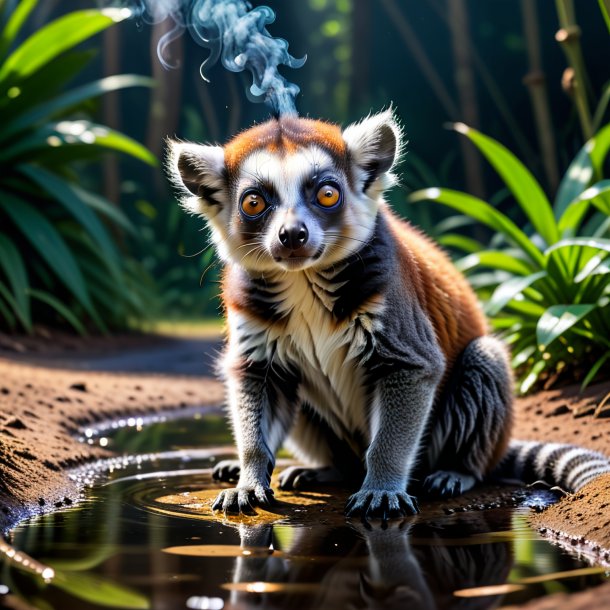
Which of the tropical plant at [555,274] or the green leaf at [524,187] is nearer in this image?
the tropical plant at [555,274]

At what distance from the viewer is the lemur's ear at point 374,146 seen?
3855 millimetres

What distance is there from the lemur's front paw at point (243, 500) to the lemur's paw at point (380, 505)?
1.07ft

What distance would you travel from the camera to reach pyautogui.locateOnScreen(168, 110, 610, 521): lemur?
3.58 m

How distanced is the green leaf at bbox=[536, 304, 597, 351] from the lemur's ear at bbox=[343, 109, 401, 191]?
1554mm

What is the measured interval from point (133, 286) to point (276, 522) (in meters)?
7.02

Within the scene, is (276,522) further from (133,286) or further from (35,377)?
(133,286)

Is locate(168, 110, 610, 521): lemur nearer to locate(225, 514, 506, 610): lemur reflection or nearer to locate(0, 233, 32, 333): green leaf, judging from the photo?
locate(225, 514, 506, 610): lemur reflection

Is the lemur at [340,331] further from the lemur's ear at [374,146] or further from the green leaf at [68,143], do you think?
the green leaf at [68,143]

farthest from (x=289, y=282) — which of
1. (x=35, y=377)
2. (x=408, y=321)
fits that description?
(x=35, y=377)

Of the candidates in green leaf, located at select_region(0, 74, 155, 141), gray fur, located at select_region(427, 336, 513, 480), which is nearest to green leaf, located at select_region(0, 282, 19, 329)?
green leaf, located at select_region(0, 74, 155, 141)

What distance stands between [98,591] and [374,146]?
2.22m

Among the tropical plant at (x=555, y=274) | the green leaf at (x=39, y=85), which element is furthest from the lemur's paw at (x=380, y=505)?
the green leaf at (x=39, y=85)

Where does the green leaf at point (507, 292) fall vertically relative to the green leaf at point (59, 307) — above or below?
below

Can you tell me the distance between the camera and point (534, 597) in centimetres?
234
